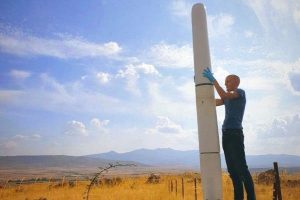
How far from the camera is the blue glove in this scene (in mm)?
7477

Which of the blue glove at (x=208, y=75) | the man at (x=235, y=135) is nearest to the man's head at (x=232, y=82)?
the man at (x=235, y=135)

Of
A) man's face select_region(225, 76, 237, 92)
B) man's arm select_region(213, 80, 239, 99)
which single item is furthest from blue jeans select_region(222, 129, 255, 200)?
man's face select_region(225, 76, 237, 92)

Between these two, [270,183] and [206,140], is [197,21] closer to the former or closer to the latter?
[206,140]

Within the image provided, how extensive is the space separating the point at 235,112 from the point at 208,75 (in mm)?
953

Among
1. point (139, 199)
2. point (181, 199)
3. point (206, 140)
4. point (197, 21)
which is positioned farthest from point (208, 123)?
point (139, 199)

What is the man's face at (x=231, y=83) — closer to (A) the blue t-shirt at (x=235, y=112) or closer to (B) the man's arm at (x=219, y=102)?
(A) the blue t-shirt at (x=235, y=112)

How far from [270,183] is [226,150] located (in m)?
17.0

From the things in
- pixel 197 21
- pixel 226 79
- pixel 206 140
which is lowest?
pixel 206 140

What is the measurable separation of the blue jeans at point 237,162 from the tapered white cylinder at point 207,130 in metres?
0.33

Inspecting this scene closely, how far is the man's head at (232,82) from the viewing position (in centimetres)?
741

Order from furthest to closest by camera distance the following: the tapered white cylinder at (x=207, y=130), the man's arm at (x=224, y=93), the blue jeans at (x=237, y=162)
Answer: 1. the tapered white cylinder at (x=207, y=130)
2. the man's arm at (x=224, y=93)
3. the blue jeans at (x=237, y=162)

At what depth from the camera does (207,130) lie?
7527mm

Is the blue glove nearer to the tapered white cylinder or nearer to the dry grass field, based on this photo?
the tapered white cylinder

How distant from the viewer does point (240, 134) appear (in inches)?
283
